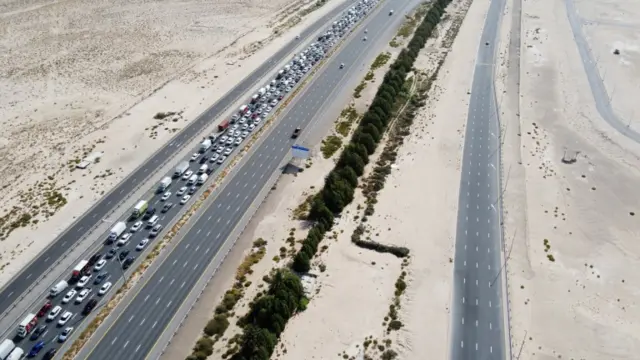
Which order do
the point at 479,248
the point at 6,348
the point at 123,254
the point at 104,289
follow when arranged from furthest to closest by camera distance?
the point at 479,248 → the point at 123,254 → the point at 104,289 → the point at 6,348

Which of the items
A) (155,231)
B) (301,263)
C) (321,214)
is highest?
(321,214)

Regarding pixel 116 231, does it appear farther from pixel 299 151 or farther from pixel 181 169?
pixel 299 151

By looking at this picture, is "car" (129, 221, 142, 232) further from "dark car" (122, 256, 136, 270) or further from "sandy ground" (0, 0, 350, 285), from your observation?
"sandy ground" (0, 0, 350, 285)

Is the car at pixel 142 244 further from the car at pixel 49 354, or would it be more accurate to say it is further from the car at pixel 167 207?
the car at pixel 49 354

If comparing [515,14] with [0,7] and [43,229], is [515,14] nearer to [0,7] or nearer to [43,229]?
[43,229]

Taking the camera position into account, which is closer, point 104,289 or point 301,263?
point 104,289

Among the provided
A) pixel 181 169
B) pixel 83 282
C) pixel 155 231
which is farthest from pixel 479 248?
pixel 83 282
